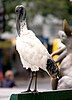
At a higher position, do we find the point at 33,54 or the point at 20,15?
the point at 20,15

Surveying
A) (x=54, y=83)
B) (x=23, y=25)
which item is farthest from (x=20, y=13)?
(x=54, y=83)

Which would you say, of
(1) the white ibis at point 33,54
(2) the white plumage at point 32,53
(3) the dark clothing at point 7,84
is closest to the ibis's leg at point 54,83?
(1) the white ibis at point 33,54

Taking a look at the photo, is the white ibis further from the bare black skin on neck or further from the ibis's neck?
the bare black skin on neck

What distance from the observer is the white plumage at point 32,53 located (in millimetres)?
9547

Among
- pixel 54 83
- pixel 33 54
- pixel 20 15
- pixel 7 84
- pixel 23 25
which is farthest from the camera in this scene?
pixel 7 84

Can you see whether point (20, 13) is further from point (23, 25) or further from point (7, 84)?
point (7, 84)

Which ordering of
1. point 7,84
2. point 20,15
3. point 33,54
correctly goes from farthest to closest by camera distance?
point 7,84
point 20,15
point 33,54

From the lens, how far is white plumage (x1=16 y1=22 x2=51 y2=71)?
9547 millimetres

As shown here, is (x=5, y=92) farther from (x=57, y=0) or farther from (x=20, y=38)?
(x=57, y=0)

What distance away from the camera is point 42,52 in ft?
31.6

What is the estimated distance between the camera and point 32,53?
9.55 metres

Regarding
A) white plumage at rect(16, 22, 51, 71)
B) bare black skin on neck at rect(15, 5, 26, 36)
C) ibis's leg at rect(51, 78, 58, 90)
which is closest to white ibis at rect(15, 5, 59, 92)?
white plumage at rect(16, 22, 51, 71)

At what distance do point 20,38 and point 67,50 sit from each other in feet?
5.20

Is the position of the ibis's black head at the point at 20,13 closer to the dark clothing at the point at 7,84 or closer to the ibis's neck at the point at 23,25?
the ibis's neck at the point at 23,25
